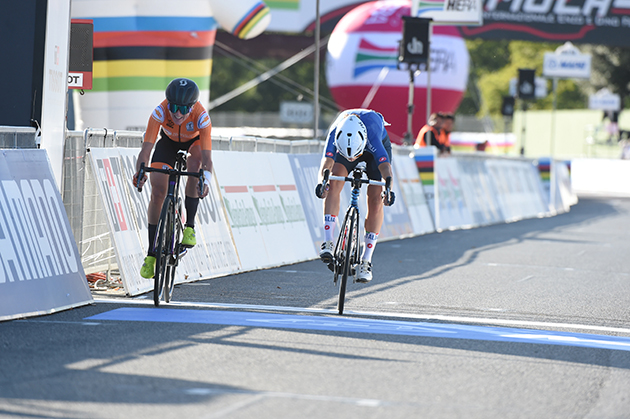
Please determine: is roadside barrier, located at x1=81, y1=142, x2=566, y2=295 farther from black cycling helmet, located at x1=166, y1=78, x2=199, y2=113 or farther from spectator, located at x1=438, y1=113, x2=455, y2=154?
black cycling helmet, located at x1=166, y1=78, x2=199, y2=113

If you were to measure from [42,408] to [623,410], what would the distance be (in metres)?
2.91

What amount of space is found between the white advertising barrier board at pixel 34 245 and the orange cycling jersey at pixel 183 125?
0.89 m

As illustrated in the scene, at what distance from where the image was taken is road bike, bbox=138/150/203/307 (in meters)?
8.26

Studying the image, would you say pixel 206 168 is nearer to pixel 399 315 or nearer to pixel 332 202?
pixel 332 202

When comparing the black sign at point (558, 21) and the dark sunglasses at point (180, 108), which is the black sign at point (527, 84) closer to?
the black sign at point (558, 21)

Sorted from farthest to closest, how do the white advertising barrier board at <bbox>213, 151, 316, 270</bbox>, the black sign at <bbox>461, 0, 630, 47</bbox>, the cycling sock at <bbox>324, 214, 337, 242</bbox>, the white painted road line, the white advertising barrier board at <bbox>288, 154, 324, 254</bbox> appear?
the black sign at <bbox>461, 0, 630, 47</bbox> < the white advertising barrier board at <bbox>288, 154, 324, 254</bbox> < the white advertising barrier board at <bbox>213, 151, 316, 270</bbox> < the cycling sock at <bbox>324, 214, 337, 242</bbox> < the white painted road line

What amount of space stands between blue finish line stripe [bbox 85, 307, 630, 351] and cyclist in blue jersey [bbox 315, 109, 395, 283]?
737mm

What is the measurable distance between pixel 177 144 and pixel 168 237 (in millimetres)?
833

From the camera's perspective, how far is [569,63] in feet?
166

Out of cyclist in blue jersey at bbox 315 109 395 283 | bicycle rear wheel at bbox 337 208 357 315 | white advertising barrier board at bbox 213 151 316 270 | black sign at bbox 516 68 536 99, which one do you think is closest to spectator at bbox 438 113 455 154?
white advertising barrier board at bbox 213 151 316 270

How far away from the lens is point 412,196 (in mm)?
18578

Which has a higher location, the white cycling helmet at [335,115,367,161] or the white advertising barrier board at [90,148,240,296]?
the white cycling helmet at [335,115,367,161]

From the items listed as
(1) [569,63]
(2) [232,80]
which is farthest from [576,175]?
(2) [232,80]

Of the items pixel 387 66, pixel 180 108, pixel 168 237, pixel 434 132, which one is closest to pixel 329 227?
pixel 168 237
